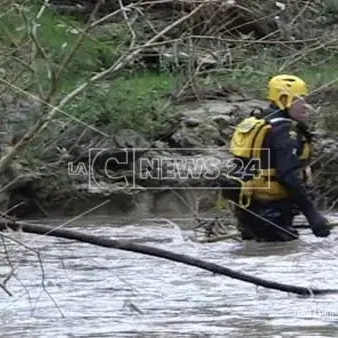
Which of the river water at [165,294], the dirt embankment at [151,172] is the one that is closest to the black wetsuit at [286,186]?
the river water at [165,294]

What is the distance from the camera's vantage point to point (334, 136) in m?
15.7

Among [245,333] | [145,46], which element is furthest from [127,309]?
[145,46]

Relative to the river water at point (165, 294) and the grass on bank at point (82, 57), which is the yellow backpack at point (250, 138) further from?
the river water at point (165, 294)

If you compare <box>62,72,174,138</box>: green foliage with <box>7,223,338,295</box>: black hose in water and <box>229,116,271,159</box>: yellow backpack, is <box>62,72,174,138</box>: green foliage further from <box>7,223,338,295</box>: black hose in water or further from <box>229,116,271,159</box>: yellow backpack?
<box>7,223,338,295</box>: black hose in water

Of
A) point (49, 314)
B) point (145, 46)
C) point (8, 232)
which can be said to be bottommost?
point (49, 314)

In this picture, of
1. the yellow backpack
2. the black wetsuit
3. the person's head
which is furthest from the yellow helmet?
the yellow backpack

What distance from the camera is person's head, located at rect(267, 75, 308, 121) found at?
10336 millimetres

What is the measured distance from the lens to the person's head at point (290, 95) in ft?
33.9

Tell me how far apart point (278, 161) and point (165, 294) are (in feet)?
6.11

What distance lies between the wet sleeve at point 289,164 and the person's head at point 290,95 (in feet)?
0.53

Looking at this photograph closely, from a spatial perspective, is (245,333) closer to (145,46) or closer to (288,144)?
(145,46)

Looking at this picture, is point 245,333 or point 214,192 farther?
point 214,192

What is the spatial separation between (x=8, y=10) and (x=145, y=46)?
0.77 metres

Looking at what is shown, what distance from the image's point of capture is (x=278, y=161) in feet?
33.7
